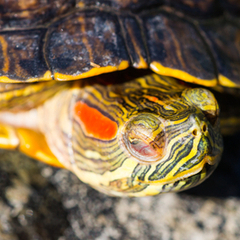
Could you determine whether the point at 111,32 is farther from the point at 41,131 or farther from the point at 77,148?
the point at 41,131

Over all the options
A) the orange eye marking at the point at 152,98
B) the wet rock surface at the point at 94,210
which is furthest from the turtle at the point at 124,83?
the wet rock surface at the point at 94,210

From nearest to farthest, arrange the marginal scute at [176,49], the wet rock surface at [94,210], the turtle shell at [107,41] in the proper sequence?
the turtle shell at [107,41]
the marginal scute at [176,49]
the wet rock surface at [94,210]

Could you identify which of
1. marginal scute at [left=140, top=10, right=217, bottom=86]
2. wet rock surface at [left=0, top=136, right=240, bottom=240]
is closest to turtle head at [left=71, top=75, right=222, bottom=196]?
marginal scute at [left=140, top=10, right=217, bottom=86]

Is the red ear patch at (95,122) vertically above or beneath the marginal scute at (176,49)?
beneath

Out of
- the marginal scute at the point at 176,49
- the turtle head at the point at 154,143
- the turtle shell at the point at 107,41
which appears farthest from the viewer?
the marginal scute at the point at 176,49

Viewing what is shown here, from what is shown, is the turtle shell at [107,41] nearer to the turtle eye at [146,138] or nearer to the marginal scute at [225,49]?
the marginal scute at [225,49]

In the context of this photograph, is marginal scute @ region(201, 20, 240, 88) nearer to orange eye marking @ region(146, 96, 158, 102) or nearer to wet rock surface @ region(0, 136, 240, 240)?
orange eye marking @ region(146, 96, 158, 102)

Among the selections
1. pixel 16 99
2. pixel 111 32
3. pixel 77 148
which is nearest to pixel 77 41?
pixel 111 32

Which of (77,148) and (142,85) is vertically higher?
(142,85)

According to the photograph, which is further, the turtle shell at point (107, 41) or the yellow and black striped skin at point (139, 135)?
the turtle shell at point (107, 41)
